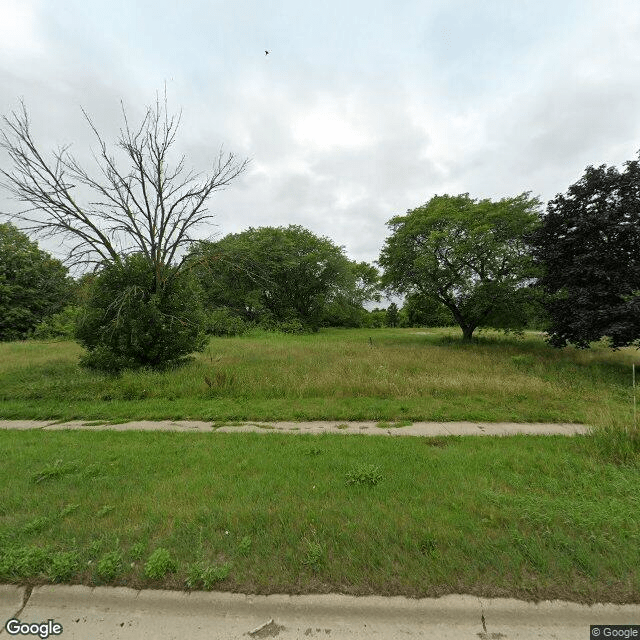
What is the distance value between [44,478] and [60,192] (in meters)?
11.4

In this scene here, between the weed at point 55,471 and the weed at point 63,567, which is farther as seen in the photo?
the weed at point 55,471

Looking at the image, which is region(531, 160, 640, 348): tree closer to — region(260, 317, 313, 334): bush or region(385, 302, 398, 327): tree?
region(260, 317, 313, 334): bush

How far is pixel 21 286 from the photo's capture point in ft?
107

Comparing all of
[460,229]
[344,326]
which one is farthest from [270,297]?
[460,229]

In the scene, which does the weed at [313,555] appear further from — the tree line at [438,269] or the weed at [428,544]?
the tree line at [438,269]

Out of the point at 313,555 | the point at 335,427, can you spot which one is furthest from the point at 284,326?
the point at 313,555

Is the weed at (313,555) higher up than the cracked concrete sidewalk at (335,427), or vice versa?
the weed at (313,555)

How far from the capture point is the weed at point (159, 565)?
2393mm

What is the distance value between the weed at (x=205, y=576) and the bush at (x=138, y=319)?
31.3 ft

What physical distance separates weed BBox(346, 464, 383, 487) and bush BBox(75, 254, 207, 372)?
9.45 m

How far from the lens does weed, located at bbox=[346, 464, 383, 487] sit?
12.1 ft

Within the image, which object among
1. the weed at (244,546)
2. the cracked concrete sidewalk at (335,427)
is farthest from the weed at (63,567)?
the cracked concrete sidewalk at (335,427)

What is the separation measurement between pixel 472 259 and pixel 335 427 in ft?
56.1

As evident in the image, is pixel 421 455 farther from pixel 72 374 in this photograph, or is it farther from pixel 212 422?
pixel 72 374
